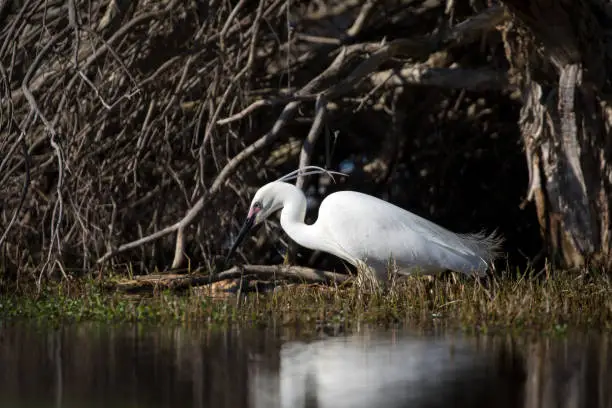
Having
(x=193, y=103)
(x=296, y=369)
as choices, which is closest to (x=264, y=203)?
(x=193, y=103)

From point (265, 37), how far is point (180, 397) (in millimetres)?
5369

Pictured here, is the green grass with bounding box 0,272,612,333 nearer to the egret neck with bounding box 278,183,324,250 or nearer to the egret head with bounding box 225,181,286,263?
the egret neck with bounding box 278,183,324,250

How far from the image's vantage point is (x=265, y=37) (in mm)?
9664

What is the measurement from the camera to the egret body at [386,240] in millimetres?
7770

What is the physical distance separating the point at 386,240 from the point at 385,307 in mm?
1108

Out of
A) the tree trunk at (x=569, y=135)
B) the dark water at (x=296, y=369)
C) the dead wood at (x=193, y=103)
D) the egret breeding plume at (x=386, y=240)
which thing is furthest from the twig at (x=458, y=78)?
the dark water at (x=296, y=369)

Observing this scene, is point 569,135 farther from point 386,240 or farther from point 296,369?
point 296,369

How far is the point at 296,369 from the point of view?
5.18 m

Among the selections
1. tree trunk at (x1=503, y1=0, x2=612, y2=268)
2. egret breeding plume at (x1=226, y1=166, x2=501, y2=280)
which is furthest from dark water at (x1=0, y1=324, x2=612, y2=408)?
tree trunk at (x1=503, y1=0, x2=612, y2=268)

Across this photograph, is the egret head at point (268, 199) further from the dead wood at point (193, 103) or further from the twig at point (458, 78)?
the twig at point (458, 78)

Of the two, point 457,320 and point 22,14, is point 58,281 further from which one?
point 457,320

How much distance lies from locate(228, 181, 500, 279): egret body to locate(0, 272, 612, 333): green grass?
227 millimetres

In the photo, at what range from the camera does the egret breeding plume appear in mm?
7766

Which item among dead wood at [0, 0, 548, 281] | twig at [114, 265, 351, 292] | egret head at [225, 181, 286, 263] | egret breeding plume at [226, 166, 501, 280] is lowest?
twig at [114, 265, 351, 292]
